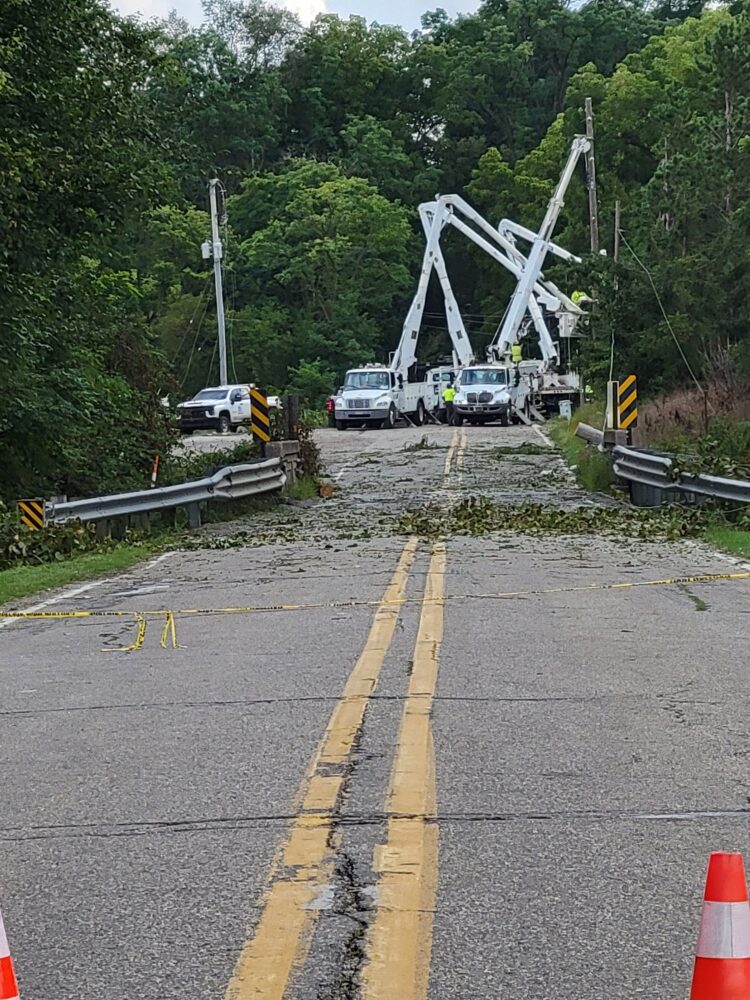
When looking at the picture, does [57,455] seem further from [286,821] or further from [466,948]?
[466,948]

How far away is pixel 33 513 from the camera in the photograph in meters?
17.2

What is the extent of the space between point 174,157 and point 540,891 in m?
17.7

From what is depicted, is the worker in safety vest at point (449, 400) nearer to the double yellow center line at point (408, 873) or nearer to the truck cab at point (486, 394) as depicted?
the truck cab at point (486, 394)

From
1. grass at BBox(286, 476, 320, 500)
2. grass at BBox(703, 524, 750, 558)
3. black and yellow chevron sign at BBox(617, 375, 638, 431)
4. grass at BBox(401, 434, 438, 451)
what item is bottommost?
grass at BBox(401, 434, 438, 451)

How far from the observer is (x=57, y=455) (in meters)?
22.6

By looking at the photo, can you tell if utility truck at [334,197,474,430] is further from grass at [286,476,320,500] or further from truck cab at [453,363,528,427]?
grass at [286,476,320,500]

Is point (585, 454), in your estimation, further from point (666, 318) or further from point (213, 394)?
point (213, 394)

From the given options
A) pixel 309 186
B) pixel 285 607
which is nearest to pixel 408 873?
pixel 285 607

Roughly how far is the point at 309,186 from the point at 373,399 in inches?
1084

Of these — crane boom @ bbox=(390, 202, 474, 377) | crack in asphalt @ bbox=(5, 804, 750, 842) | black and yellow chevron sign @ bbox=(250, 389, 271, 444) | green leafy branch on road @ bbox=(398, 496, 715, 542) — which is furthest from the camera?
crane boom @ bbox=(390, 202, 474, 377)

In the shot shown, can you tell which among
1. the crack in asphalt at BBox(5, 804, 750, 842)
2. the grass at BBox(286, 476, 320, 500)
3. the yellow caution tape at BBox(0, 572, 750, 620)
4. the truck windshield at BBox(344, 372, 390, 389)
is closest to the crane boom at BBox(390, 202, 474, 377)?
the truck windshield at BBox(344, 372, 390, 389)

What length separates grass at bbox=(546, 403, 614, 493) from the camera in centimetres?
2577

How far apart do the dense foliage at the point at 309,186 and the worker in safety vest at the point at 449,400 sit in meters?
12.1

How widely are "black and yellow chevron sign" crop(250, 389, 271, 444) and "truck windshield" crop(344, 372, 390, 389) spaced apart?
88.4 feet
